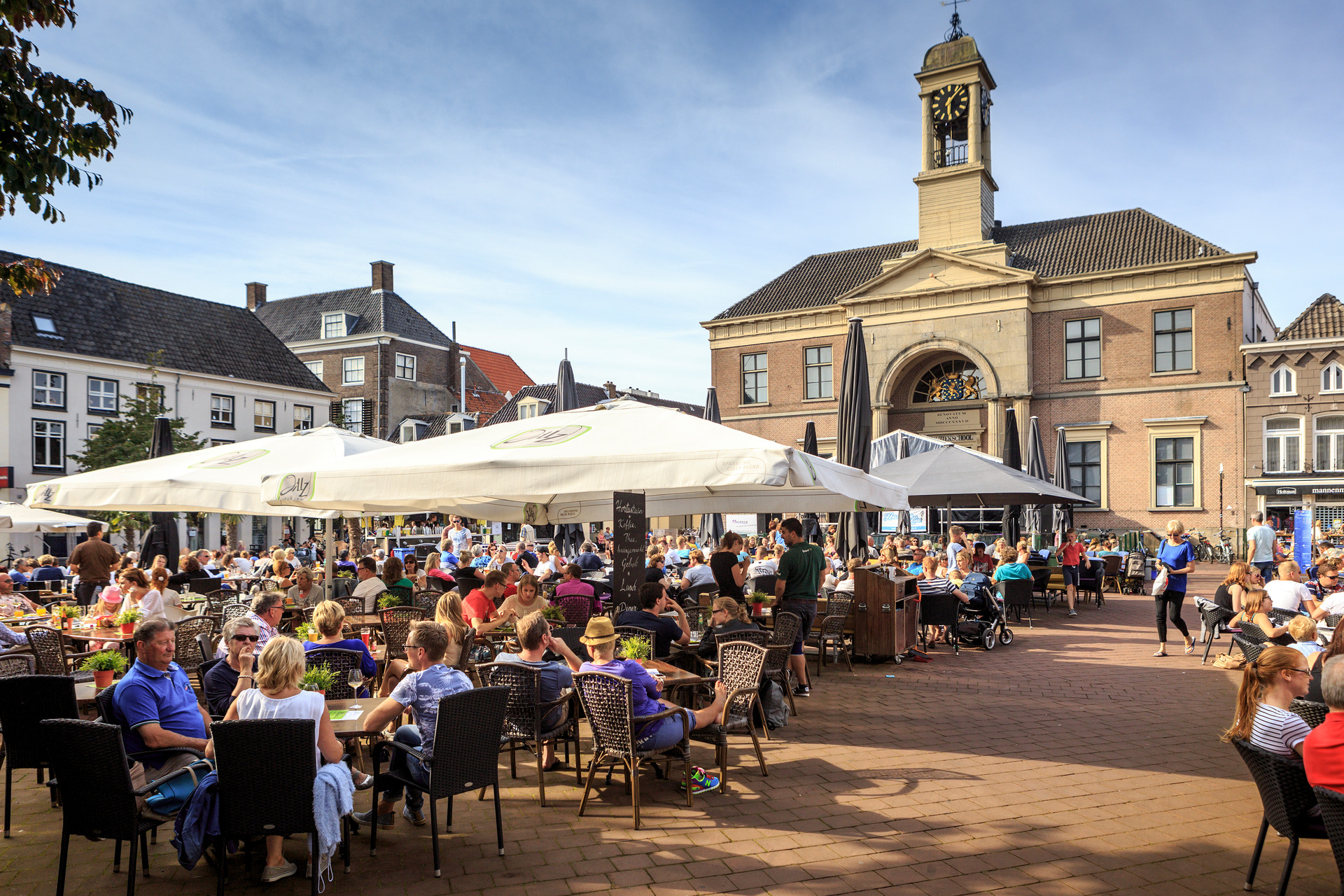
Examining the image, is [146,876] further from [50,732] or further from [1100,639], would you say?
[1100,639]

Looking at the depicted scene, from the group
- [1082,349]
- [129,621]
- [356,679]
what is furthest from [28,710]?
[1082,349]

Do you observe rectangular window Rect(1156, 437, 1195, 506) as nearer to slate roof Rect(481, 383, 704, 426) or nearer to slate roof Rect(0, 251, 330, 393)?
slate roof Rect(481, 383, 704, 426)

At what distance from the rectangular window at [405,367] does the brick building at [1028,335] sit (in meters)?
19.6

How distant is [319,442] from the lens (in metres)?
10.5

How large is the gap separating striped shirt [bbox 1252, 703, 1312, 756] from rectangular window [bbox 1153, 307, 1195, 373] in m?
28.9

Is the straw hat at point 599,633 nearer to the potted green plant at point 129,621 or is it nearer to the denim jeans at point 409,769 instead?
the denim jeans at point 409,769

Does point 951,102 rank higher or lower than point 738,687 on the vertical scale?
higher

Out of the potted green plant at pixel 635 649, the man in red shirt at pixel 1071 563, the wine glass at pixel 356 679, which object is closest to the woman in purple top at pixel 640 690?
the potted green plant at pixel 635 649

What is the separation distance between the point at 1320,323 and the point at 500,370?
143 feet

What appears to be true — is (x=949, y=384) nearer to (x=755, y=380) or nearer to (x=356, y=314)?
(x=755, y=380)

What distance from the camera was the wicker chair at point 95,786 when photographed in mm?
4145

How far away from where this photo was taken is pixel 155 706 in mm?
4773

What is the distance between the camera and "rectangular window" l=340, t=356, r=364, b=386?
47000mm

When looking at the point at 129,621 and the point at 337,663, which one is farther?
the point at 129,621
